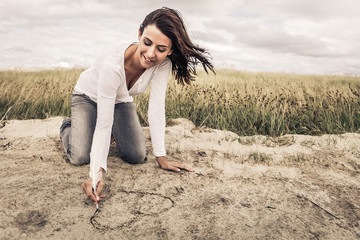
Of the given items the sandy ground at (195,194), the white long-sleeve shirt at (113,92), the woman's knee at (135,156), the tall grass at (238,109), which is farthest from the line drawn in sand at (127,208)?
the tall grass at (238,109)

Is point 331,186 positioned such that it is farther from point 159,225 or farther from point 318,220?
point 159,225

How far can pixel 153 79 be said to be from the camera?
2.29 metres

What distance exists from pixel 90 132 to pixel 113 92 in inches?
29.2

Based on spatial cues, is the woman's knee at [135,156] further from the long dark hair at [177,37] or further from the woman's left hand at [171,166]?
the long dark hair at [177,37]

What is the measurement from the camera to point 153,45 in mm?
1834

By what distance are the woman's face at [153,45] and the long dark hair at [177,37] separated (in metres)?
0.03

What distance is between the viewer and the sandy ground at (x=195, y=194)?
1574mm

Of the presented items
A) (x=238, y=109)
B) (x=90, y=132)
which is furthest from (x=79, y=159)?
(x=238, y=109)

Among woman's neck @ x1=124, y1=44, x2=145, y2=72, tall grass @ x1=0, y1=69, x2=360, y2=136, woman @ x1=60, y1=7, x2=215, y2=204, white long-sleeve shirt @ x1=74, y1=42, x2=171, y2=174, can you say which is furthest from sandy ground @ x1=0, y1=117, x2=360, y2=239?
woman's neck @ x1=124, y1=44, x2=145, y2=72

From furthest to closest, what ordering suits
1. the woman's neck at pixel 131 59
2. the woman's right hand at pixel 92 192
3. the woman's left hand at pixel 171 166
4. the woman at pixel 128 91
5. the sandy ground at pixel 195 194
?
the woman's left hand at pixel 171 166 < the woman's neck at pixel 131 59 < the woman at pixel 128 91 < the woman's right hand at pixel 92 192 < the sandy ground at pixel 195 194

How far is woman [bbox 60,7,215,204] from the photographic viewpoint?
183 cm

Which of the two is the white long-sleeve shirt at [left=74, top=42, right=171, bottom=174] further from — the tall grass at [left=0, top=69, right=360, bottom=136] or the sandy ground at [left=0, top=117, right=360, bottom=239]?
the tall grass at [left=0, top=69, right=360, bottom=136]

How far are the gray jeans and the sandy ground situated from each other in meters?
0.10

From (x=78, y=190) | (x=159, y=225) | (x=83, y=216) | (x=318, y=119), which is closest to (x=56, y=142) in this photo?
(x=78, y=190)
